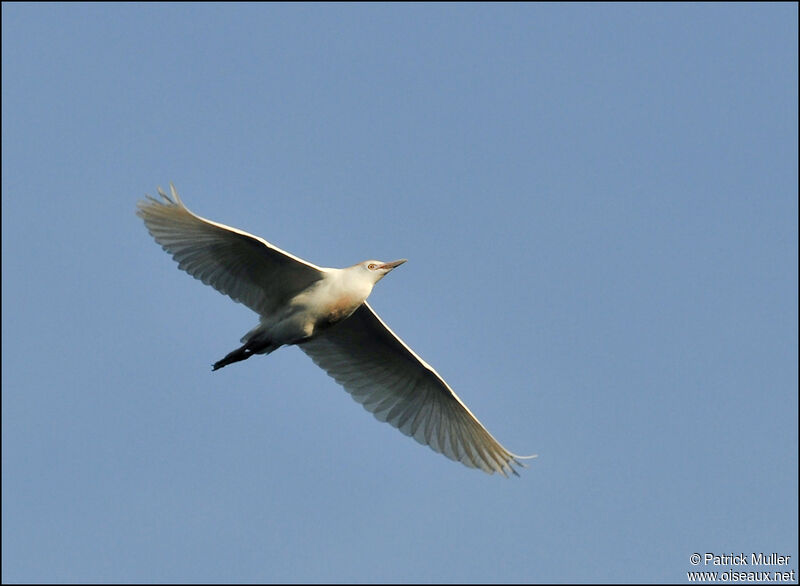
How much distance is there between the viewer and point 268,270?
2100 centimetres

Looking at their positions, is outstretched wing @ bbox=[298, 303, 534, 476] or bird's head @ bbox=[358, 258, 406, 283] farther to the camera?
outstretched wing @ bbox=[298, 303, 534, 476]

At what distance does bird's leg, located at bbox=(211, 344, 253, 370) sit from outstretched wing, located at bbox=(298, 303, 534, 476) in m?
1.89

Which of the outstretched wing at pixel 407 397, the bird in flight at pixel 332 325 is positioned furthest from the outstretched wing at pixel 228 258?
the outstretched wing at pixel 407 397

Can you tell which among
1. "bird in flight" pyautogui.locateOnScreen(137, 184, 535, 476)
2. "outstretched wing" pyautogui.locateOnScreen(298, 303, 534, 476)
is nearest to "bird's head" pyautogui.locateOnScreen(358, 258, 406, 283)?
"bird in flight" pyautogui.locateOnScreen(137, 184, 535, 476)

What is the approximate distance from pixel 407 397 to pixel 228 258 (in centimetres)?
460

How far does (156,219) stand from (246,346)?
267cm

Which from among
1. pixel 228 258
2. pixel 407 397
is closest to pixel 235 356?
pixel 228 258

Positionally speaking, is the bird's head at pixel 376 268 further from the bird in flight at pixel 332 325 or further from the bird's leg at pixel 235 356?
the bird's leg at pixel 235 356

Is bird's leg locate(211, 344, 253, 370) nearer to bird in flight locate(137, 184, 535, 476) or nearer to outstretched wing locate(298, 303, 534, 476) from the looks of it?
bird in flight locate(137, 184, 535, 476)

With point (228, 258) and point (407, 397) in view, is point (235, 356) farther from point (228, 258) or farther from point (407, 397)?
point (407, 397)

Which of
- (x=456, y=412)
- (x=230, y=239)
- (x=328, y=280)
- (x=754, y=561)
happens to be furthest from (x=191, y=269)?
(x=754, y=561)

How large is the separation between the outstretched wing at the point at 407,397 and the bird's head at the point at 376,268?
5.84 ft

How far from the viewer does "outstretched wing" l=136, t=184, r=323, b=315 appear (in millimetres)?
20469

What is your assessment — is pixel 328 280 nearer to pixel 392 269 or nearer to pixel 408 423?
pixel 392 269
